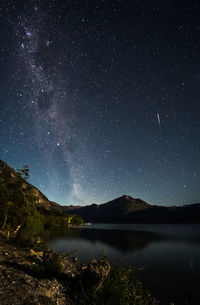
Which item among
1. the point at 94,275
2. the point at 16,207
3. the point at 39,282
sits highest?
the point at 16,207

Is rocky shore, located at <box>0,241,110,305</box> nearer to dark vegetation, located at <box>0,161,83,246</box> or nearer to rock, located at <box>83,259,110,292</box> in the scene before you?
rock, located at <box>83,259,110,292</box>

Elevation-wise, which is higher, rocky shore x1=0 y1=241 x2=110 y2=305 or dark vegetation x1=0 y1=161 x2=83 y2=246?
dark vegetation x1=0 y1=161 x2=83 y2=246

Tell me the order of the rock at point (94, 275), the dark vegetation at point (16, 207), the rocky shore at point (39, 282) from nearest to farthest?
the rocky shore at point (39, 282) < the rock at point (94, 275) < the dark vegetation at point (16, 207)

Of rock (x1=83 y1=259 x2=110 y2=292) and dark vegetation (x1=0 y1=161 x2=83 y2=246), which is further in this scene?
dark vegetation (x1=0 y1=161 x2=83 y2=246)

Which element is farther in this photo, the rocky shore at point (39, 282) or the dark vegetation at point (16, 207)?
the dark vegetation at point (16, 207)

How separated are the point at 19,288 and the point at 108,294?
4755mm

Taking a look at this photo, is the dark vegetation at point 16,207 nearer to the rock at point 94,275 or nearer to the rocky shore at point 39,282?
the rocky shore at point 39,282

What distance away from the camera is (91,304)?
29.1ft

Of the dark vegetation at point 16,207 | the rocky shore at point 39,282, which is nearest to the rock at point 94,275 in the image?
the rocky shore at point 39,282

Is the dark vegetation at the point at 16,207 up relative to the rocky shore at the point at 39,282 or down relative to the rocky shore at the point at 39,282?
up

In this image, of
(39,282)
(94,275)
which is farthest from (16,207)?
(94,275)

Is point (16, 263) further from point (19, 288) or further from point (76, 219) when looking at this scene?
point (76, 219)

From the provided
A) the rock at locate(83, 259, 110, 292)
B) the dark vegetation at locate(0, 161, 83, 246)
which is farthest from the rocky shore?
the dark vegetation at locate(0, 161, 83, 246)

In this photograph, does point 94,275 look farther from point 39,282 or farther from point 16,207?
point 16,207
